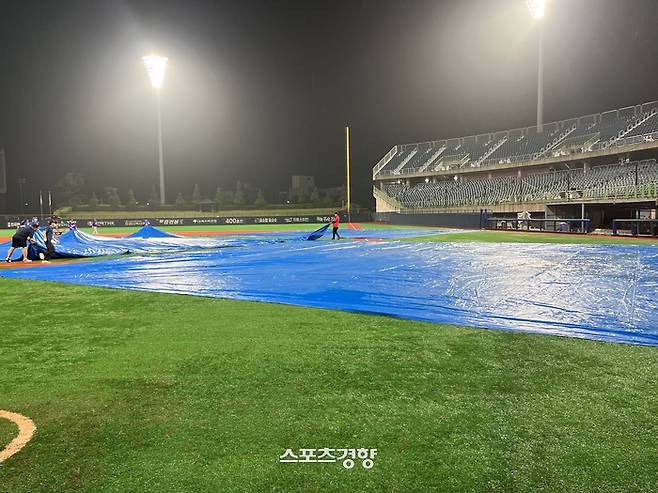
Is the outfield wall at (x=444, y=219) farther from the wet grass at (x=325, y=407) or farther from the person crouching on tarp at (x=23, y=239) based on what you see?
the wet grass at (x=325, y=407)

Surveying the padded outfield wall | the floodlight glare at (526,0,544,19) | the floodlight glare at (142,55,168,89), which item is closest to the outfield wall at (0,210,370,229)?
the padded outfield wall

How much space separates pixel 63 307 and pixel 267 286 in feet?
11.3

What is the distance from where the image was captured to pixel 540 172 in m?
44.8

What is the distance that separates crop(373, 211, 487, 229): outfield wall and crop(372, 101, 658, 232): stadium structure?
2.74 feet

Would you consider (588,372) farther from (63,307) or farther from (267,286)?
(63,307)

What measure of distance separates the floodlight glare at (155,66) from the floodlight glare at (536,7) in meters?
33.0

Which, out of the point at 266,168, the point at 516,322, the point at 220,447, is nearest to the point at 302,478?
the point at 220,447

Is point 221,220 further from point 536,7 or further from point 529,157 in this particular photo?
point 536,7

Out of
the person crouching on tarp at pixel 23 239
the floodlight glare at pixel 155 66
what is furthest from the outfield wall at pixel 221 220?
the person crouching on tarp at pixel 23 239

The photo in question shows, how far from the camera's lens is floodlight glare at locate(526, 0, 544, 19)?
38156mm

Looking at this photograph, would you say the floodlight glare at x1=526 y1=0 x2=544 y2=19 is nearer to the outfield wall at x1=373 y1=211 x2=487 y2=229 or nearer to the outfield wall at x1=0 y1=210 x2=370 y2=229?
the outfield wall at x1=373 y1=211 x2=487 y2=229

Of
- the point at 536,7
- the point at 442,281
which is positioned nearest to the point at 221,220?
the point at 536,7

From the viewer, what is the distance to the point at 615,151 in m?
35.2

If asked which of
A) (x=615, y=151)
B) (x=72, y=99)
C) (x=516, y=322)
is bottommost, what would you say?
(x=516, y=322)
